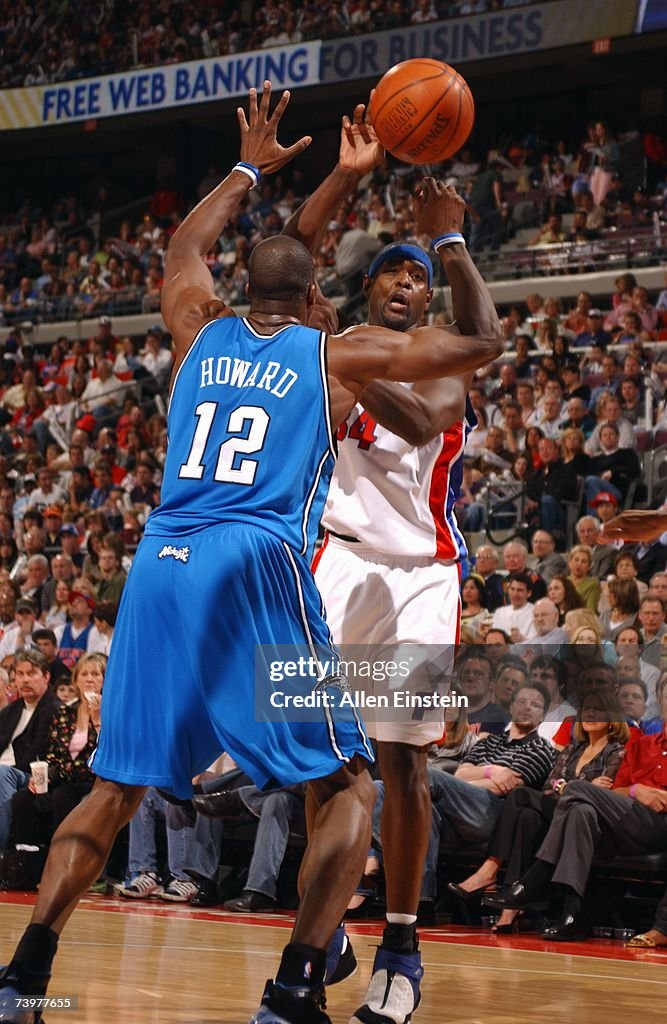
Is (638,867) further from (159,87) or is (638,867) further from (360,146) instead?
(159,87)

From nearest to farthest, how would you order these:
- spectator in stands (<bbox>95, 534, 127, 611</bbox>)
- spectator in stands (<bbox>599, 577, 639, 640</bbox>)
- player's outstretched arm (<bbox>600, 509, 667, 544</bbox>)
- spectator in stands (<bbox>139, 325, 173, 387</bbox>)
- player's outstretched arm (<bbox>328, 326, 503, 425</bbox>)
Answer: player's outstretched arm (<bbox>328, 326, 503, 425</bbox>) < player's outstretched arm (<bbox>600, 509, 667, 544</bbox>) < spectator in stands (<bbox>599, 577, 639, 640</bbox>) < spectator in stands (<bbox>95, 534, 127, 611</bbox>) < spectator in stands (<bbox>139, 325, 173, 387</bbox>)

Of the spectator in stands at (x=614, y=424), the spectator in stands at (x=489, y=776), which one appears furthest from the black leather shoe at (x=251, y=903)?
the spectator in stands at (x=614, y=424)

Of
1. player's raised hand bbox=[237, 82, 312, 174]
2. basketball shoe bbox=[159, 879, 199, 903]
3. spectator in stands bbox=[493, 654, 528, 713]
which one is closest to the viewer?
player's raised hand bbox=[237, 82, 312, 174]

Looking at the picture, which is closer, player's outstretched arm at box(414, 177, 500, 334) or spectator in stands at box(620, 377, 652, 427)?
player's outstretched arm at box(414, 177, 500, 334)

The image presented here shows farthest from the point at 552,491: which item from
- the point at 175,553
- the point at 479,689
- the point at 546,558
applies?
the point at 175,553

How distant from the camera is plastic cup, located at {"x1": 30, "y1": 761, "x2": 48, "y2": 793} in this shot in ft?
26.4

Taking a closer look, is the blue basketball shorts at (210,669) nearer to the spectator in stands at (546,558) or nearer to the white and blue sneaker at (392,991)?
the white and blue sneaker at (392,991)

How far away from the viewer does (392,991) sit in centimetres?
400

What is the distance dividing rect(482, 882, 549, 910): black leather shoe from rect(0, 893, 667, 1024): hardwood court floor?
150 millimetres

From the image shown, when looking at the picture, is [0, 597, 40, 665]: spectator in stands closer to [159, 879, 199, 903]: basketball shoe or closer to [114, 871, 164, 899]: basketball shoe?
[114, 871, 164, 899]: basketball shoe

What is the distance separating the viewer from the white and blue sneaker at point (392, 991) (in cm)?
389

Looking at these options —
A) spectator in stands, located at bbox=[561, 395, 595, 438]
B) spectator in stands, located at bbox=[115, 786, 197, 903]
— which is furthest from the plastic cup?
spectator in stands, located at bbox=[561, 395, 595, 438]

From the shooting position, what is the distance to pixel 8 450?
1714 centimetres

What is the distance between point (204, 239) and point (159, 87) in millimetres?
17797
